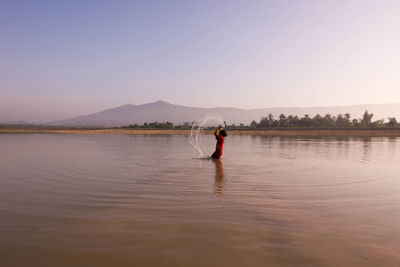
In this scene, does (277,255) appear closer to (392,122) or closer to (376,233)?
(376,233)

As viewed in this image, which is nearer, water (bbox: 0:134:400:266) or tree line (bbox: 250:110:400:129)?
water (bbox: 0:134:400:266)

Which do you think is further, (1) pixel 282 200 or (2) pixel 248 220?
(1) pixel 282 200

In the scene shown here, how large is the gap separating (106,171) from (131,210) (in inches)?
261

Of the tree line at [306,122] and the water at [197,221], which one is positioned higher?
the tree line at [306,122]

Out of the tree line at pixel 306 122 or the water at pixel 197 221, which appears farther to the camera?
the tree line at pixel 306 122

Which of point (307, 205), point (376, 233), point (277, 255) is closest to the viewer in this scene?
point (277, 255)

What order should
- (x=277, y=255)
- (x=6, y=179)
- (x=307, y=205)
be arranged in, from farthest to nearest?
1. (x=6, y=179)
2. (x=307, y=205)
3. (x=277, y=255)

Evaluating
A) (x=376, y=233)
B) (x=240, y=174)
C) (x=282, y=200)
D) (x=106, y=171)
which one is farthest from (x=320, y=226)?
(x=106, y=171)

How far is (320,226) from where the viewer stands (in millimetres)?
5906

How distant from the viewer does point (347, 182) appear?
1086cm

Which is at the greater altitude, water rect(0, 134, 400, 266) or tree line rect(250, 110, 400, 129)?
tree line rect(250, 110, 400, 129)

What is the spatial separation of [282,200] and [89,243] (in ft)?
18.5

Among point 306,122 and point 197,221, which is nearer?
point 197,221

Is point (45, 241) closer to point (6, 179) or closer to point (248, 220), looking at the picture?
A: point (248, 220)
